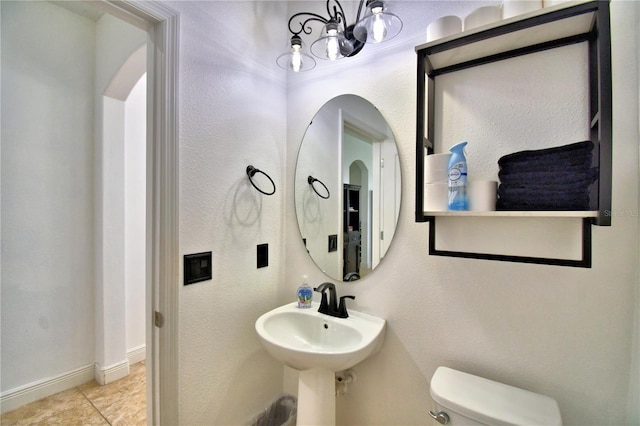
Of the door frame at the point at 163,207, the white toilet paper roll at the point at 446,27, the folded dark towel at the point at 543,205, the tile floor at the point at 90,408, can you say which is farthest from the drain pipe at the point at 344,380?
the white toilet paper roll at the point at 446,27

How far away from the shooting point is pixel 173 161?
3.55 feet

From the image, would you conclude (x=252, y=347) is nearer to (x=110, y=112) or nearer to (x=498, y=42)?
(x=498, y=42)

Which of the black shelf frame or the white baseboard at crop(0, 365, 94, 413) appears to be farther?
the white baseboard at crop(0, 365, 94, 413)

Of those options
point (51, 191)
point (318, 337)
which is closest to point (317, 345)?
point (318, 337)

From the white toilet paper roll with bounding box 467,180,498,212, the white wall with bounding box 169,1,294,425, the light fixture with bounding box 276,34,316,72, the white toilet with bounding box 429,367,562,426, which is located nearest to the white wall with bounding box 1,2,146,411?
the white wall with bounding box 169,1,294,425

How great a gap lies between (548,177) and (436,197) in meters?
0.33

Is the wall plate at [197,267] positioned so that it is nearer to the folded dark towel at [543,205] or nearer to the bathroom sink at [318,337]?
the bathroom sink at [318,337]

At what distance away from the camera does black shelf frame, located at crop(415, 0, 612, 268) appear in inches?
28.5

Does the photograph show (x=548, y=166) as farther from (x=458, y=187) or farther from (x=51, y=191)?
(x=51, y=191)

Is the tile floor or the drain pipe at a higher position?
the drain pipe

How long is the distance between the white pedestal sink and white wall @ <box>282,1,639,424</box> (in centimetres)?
15

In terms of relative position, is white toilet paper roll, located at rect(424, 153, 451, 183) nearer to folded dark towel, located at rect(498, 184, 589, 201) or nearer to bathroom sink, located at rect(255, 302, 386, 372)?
folded dark towel, located at rect(498, 184, 589, 201)

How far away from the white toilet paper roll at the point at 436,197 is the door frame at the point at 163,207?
3.25 feet

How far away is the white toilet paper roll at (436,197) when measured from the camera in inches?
38.5
